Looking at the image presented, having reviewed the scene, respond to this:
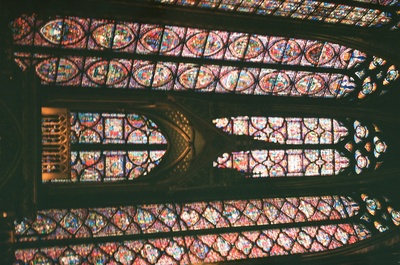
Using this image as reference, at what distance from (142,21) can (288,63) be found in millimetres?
4276

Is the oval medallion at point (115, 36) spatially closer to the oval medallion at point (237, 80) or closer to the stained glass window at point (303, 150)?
the oval medallion at point (237, 80)

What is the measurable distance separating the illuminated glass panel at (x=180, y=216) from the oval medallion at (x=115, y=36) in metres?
3.78

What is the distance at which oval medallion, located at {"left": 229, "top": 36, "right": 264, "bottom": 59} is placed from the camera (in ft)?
57.7

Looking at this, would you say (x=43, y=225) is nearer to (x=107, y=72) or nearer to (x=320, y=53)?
(x=107, y=72)

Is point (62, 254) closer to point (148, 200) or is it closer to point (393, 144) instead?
point (148, 200)

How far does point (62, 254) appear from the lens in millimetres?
16531

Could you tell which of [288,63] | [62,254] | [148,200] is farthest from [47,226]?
[288,63]

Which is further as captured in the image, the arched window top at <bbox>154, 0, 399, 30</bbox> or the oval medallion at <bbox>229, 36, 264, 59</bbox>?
the oval medallion at <bbox>229, 36, 264, 59</bbox>

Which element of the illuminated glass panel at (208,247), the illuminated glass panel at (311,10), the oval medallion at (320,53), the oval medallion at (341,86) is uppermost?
the illuminated glass panel at (311,10)

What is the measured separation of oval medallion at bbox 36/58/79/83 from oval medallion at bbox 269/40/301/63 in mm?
4708

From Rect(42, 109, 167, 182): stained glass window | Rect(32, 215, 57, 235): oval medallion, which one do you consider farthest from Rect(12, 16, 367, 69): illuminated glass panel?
Rect(32, 215, 57, 235): oval medallion

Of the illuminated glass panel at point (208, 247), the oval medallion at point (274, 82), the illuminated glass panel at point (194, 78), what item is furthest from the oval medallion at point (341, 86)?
the illuminated glass panel at point (208, 247)

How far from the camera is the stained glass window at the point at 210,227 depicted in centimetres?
1677

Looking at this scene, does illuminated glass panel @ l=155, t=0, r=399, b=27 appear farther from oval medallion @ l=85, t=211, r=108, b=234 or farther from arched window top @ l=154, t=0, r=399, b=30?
oval medallion @ l=85, t=211, r=108, b=234
